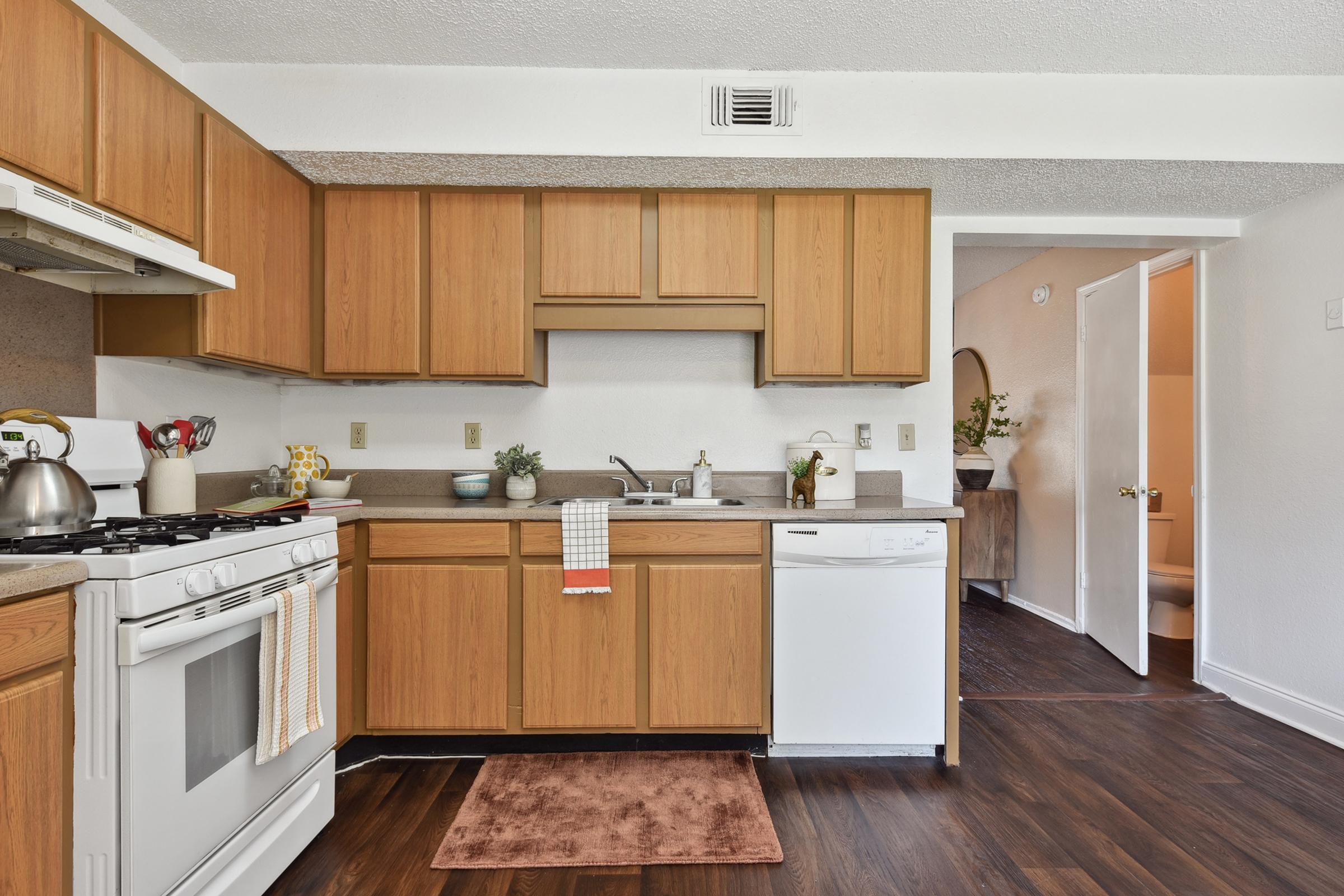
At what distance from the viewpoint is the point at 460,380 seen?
2746 mm

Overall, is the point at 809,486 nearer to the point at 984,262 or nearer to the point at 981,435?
the point at 981,435

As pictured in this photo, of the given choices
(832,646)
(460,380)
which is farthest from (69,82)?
(832,646)

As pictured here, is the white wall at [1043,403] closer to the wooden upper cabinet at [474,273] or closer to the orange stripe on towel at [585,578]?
the orange stripe on towel at [585,578]

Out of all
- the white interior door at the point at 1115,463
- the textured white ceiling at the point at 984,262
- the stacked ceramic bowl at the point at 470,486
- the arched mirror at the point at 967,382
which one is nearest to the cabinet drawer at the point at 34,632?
the stacked ceramic bowl at the point at 470,486

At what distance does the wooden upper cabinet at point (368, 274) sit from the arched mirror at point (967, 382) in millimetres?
4083

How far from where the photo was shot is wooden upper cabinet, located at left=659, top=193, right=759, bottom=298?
2.65 m

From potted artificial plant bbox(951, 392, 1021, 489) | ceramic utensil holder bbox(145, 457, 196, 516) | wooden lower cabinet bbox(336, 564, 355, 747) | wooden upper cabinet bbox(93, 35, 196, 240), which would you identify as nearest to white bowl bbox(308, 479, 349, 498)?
wooden lower cabinet bbox(336, 564, 355, 747)

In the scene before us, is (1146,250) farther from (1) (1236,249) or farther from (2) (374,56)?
A: (2) (374,56)

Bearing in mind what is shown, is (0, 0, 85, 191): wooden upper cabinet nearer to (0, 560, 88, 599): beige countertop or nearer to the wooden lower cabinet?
(0, 560, 88, 599): beige countertop

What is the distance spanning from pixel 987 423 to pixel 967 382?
103cm

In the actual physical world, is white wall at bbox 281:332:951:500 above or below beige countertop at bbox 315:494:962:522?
above

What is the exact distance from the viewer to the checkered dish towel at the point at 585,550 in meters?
2.37

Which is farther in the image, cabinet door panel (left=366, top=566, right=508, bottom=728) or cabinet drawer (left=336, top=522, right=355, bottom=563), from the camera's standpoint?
cabinet door panel (left=366, top=566, right=508, bottom=728)

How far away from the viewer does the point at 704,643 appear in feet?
7.93
